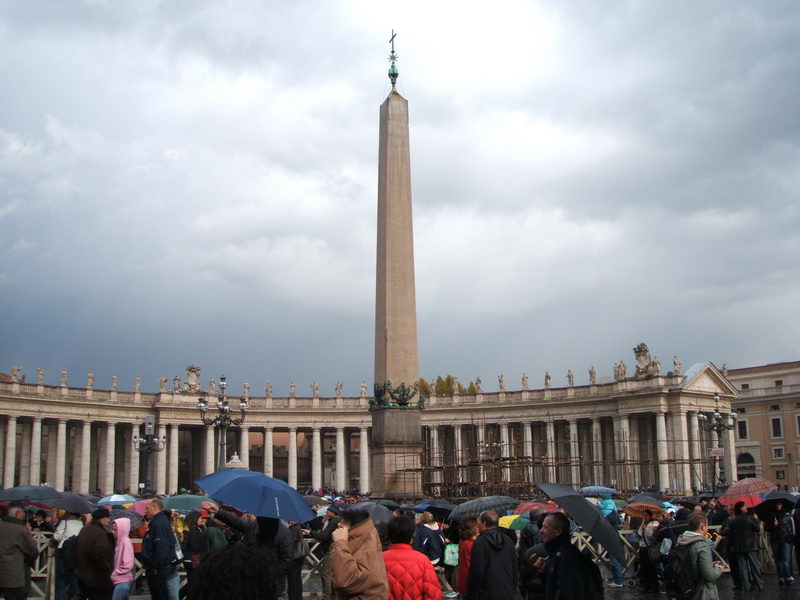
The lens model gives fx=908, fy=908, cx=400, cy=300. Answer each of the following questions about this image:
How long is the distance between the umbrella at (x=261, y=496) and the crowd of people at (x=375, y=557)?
0.80ft

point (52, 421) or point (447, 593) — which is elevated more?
point (52, 421)

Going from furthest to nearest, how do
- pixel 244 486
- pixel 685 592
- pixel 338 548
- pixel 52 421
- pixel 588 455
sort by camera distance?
pixel 588 455 < pixel 52 421 < pixel 244 486 < pixel 685 592 < pixel 338 548

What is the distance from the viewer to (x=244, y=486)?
31.6ft

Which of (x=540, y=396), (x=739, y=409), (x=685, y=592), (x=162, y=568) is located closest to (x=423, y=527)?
(x=162, y=568)

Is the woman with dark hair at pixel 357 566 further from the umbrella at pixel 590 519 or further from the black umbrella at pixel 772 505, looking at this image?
the black umbrella at pixel 772 505

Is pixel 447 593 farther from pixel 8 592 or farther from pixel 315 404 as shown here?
pixel 315 404

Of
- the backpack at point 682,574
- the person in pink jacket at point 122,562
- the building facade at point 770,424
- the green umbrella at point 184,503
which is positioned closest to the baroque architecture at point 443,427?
the building facade at point 770,424

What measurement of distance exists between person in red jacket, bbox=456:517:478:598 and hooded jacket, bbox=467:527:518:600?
1.88 feet

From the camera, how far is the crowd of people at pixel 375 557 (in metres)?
6.51

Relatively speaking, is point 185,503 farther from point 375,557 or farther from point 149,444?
point 149,444

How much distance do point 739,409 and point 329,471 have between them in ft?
130

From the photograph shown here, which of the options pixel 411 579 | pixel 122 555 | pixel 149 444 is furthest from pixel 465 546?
pixel 149 444

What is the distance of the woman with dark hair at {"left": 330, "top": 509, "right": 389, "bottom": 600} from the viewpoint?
6.49m

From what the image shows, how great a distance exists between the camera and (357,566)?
656 centimetres
